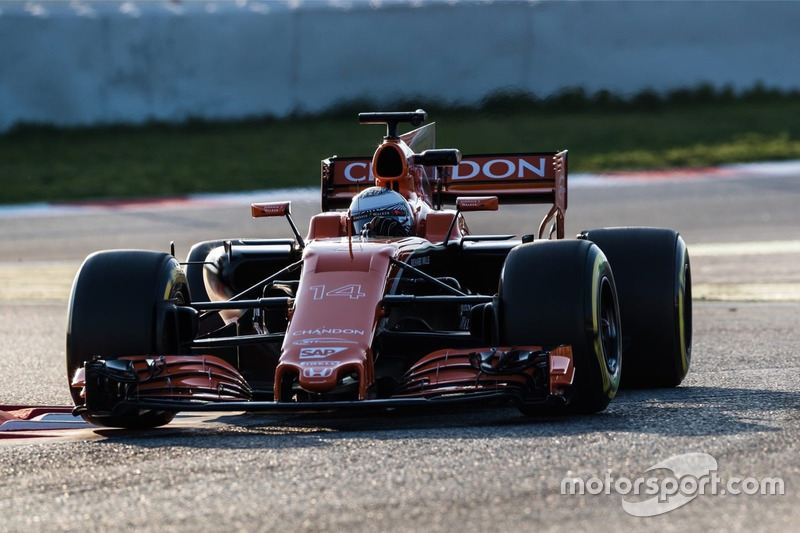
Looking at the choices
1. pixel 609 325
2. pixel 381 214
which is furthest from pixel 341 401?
pixel 381 214

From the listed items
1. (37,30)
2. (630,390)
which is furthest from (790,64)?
Result: (630,390)

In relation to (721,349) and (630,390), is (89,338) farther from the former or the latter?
(721,349)

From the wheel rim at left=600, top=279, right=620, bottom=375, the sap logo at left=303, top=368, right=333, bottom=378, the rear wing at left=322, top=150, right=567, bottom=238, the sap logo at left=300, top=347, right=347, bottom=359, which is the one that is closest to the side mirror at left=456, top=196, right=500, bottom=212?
the rear wing at left=322, top=150, right=567, bottom=238

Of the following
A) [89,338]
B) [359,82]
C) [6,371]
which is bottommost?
[6,371]

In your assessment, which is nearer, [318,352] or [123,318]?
[318,352]

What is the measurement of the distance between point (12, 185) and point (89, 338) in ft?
54.7

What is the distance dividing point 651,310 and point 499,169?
1977mm

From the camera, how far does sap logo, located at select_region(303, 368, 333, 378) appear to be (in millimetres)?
6480

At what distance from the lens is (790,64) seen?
81.8 ft

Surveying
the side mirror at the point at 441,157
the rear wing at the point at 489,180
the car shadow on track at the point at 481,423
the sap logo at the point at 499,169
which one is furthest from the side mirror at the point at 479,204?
the car shadow on track at the point at 481,423

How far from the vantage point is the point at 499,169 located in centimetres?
981

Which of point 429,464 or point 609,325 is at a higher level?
point 609,325

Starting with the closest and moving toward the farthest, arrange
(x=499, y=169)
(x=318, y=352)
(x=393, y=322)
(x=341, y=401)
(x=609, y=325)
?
(x=341, y=401) < (x=318, y=352) < (x=609, y=325) < (x=393, y=322) < (x=499, y=169)

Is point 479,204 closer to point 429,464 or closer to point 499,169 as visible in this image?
point 499,169
